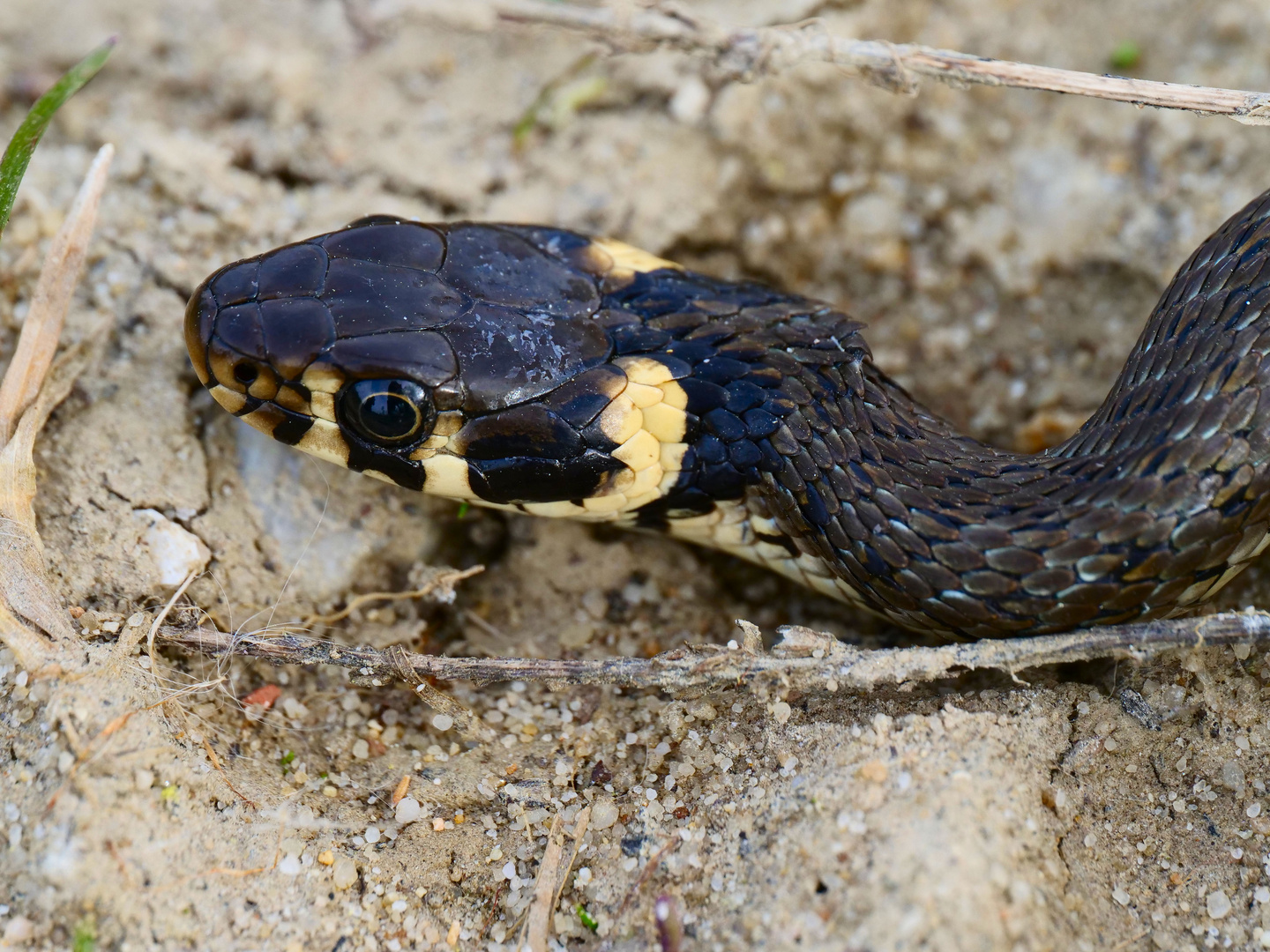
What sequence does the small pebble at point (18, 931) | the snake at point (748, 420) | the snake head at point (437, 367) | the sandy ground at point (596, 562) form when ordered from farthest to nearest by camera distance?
the snake head at point (437, 367) → the snake at point (748, 420) → the sandy ground at point (596, 562) → the small pebble at point (18, 931)

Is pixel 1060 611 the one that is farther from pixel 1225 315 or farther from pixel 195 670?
pixel 195 670

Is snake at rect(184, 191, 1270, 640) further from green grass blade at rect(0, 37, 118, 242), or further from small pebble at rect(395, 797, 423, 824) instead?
small pebble at rect(395, 797, 423, 824)

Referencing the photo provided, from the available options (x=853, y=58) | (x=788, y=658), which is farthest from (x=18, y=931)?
(x=853, y=58)

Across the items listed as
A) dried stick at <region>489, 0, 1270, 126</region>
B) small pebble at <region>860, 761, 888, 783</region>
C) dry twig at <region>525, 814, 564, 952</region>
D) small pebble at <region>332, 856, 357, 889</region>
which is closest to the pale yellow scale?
small pebble at <region>860, 761, 888, 783</region>

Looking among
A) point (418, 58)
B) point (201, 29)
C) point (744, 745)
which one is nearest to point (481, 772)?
point (744, 745)

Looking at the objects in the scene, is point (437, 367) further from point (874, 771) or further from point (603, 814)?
point (874, 771)

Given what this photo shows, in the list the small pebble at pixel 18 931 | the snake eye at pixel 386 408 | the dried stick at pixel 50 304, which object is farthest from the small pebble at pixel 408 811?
the dried stick at pixel 50 304

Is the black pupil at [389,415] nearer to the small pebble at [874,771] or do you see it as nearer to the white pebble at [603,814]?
the white pebble at [603,814]
